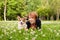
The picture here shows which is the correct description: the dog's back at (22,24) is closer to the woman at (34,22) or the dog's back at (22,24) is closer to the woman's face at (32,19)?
the woman at (34,22)

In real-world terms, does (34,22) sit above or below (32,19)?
below

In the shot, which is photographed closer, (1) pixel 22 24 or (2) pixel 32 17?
(2) pixel 32 17

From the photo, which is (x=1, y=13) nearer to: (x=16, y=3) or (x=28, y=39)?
(x=16, y=3)

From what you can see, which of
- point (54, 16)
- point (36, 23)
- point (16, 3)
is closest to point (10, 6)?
point (16, 3)

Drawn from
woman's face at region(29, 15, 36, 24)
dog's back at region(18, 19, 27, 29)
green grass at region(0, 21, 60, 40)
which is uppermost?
woman's face at region(29, 15, 36, 24)

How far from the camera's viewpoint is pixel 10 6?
59.7m

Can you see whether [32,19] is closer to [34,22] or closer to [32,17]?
[32,17]

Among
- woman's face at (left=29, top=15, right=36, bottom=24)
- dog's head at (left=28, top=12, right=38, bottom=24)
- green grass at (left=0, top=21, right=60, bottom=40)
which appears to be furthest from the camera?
woman's face at (left=29, top=15, right=36, bottom=24)

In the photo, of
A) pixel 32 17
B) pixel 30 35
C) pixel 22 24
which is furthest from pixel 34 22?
pixel 22 24

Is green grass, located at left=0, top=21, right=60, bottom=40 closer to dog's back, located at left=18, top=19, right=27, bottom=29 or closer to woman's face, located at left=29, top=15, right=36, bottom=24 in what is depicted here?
woman's face, located at left=29, top=15, right=36, bottom=24

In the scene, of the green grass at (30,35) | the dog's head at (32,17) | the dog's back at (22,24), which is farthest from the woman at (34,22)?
the dog's back at (22,24)

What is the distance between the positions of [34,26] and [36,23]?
11cm

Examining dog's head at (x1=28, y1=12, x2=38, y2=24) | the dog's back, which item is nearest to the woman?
dog's head at (x1=28, y1=12, x2=38, y2=24)

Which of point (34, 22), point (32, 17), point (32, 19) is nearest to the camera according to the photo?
point (32, 17)
